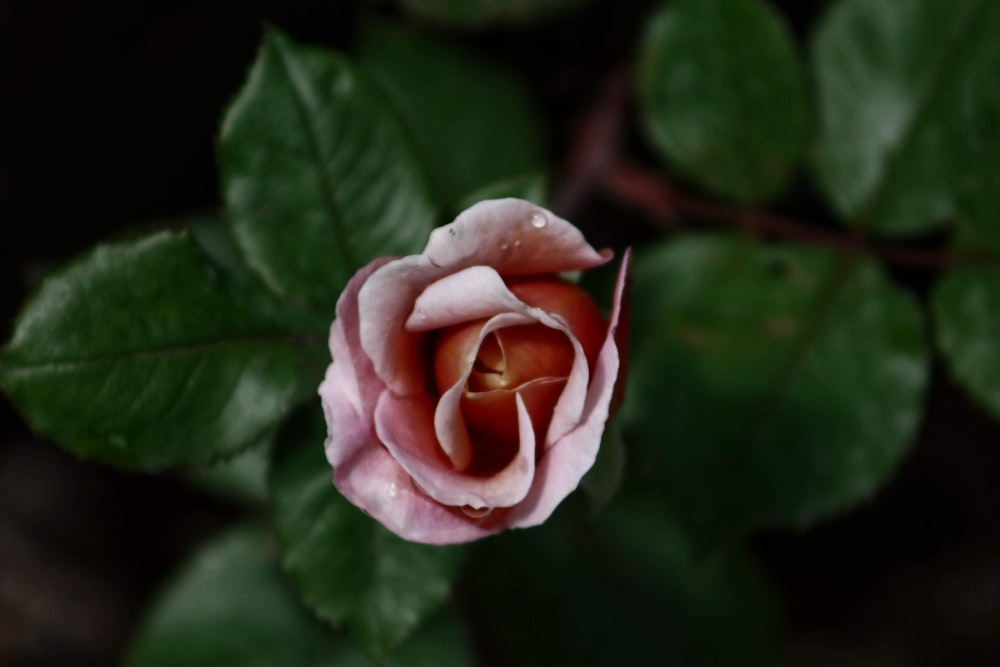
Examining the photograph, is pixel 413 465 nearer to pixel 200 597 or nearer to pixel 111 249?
pixel 111 249

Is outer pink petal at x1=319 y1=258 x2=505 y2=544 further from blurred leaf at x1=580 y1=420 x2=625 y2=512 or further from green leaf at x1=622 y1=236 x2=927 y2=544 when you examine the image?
green leaf at x1=622 y1=236 x2=927 y2=544

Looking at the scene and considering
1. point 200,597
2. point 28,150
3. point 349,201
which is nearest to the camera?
point 349,201

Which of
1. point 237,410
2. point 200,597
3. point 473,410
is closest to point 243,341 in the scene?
point 237,410

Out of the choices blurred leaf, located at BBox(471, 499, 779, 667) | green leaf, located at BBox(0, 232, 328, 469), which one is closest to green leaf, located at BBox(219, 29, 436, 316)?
green leaf, located at BBox(0, 232, 328, 469)

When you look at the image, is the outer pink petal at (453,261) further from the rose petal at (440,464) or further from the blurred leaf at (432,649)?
the blurred leaf at (432,649)

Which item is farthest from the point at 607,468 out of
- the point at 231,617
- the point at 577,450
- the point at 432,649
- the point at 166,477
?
the point at 166,477

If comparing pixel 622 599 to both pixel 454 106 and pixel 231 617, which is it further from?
pixel 454 106
